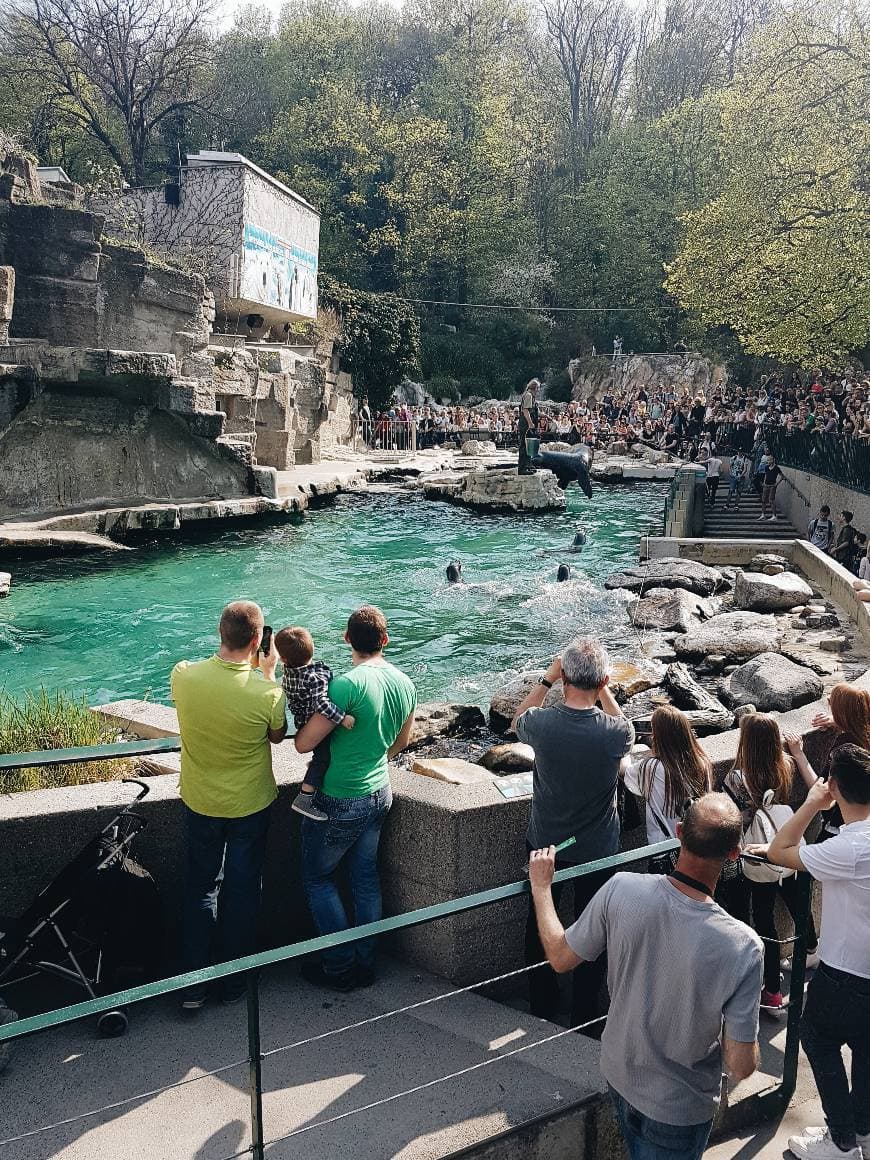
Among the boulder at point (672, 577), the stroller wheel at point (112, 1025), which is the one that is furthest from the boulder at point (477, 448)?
the stroller wheel at point (112, 1025)

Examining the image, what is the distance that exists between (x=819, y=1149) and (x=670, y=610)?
10813 millimetres

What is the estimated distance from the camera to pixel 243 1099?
3.29m

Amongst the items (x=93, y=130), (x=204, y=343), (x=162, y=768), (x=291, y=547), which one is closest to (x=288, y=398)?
(x=204, y=343)

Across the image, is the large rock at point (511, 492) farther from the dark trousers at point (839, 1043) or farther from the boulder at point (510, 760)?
the dark trousers at point (839, 1043)

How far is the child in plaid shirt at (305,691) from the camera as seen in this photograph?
410 cm

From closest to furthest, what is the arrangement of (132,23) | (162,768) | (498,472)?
(162,768) → (498,472) → (132,23)

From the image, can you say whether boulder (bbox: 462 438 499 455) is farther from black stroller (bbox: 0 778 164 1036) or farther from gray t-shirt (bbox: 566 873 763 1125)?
gray t-shirt (bbox: 566 873 763 1125)

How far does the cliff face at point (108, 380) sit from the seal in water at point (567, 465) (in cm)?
754

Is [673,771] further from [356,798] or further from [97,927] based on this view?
[97,927]

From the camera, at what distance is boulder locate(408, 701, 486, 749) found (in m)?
9.41

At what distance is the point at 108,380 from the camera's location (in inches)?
811

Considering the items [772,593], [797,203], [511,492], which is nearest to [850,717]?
[772,593]

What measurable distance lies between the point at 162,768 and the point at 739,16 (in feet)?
210

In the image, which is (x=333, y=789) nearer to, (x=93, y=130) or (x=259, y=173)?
(x=259, y=173)
